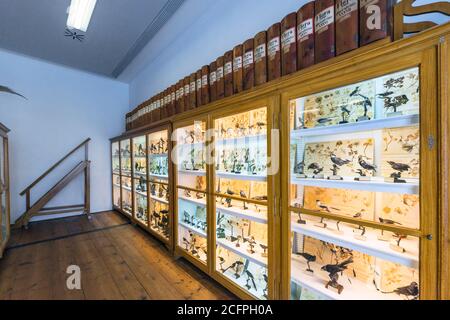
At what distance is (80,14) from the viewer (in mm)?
2359

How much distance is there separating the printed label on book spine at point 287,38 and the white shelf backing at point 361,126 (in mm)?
535

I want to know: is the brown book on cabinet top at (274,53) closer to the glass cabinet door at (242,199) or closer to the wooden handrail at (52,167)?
the glass cabinet door at (242,199)

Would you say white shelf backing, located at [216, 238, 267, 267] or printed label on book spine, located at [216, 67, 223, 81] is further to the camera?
printed label on book spine, located at [216, 67, 223, 81]

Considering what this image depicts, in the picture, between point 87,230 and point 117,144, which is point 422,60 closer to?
point 87,230

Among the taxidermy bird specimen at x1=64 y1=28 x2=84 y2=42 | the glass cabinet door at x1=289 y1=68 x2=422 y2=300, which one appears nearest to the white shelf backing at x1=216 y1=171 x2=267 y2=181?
the glass cabinet door at x1=289 y1=68 x2=422 y2=300

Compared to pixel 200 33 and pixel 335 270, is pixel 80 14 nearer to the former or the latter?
pixel 200 33

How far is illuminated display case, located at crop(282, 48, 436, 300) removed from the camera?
0.87 m

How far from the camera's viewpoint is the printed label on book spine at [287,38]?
1257 millimetres

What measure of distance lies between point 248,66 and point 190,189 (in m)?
1.27

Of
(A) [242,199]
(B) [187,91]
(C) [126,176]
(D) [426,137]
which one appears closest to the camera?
(D) [426,137]

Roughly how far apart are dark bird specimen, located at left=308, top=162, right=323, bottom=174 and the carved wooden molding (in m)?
0.70

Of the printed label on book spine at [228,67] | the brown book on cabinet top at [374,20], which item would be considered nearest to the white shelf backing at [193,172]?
the printed label on book spine at [228,67]

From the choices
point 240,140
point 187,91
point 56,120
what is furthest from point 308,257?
point 56,120

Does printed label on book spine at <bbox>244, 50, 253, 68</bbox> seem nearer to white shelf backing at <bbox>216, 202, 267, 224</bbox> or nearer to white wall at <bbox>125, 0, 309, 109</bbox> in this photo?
white wall at <bbox>125, 0, 309, 109</bbox>
